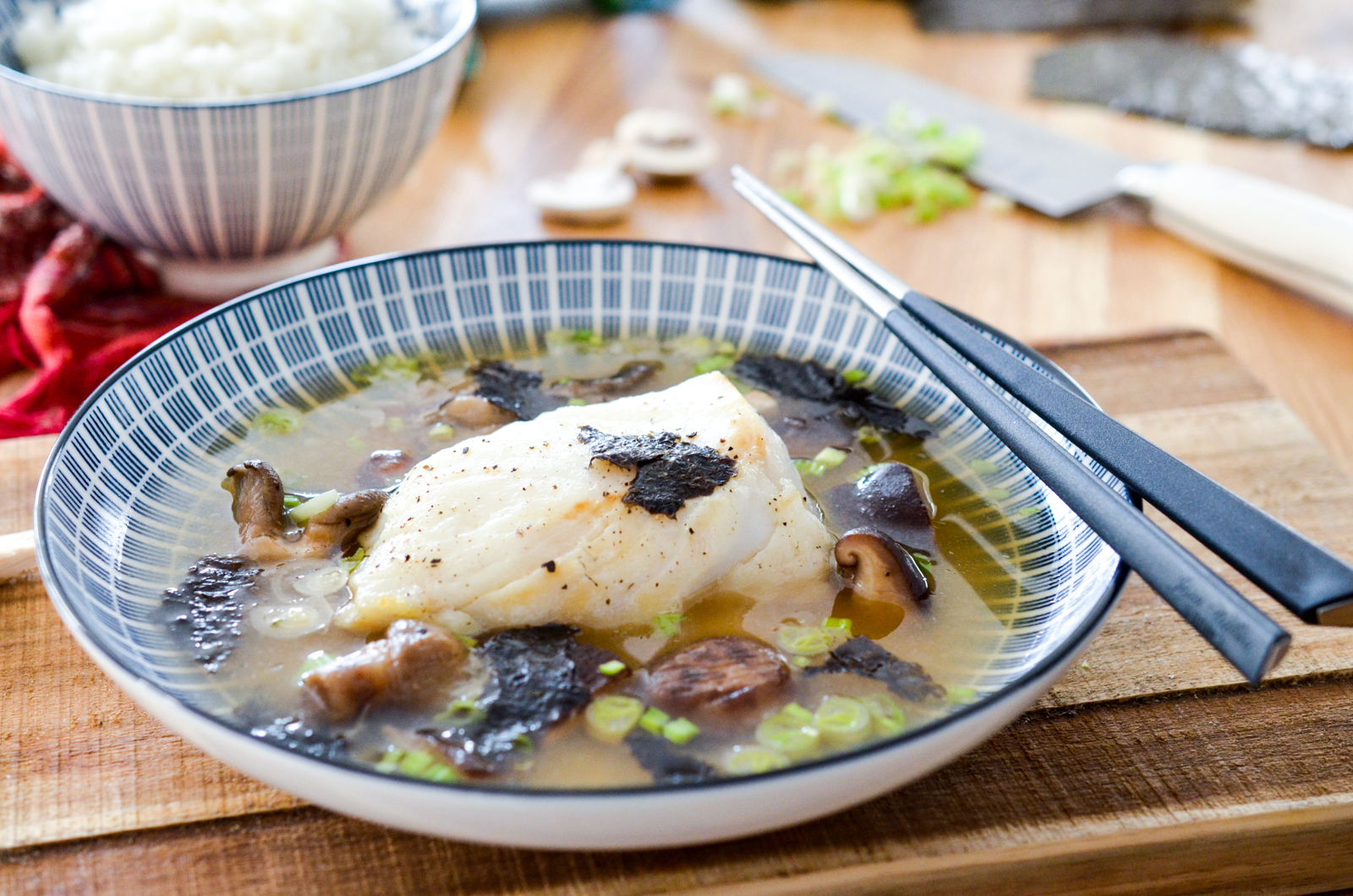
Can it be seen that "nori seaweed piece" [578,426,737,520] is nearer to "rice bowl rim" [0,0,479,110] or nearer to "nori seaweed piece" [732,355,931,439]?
"nori seaweed piece" [732,355,931,439]

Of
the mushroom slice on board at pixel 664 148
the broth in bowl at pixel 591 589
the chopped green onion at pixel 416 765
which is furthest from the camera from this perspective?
the mushroom slice on board at pixel 664 148

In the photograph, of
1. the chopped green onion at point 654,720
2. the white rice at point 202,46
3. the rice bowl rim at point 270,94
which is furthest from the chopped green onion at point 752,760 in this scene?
the white rice at point 202,46

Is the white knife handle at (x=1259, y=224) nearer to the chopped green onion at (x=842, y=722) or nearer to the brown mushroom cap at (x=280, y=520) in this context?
the chopped green onion at (x=842, y=722)

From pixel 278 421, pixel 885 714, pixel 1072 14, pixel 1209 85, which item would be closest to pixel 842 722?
pixel 885 714

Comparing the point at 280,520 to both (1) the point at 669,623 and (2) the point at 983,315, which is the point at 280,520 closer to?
(1) the point at 669,623

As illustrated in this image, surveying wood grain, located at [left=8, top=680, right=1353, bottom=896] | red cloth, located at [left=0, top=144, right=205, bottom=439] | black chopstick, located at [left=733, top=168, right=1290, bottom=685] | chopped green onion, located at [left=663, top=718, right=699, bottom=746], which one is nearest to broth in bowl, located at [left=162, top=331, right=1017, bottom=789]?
chopped green onion, located at [left=663, top=718, right=699, bottom=746]

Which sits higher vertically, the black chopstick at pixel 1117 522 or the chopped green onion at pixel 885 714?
the black chopstick at pixel 1117 522
